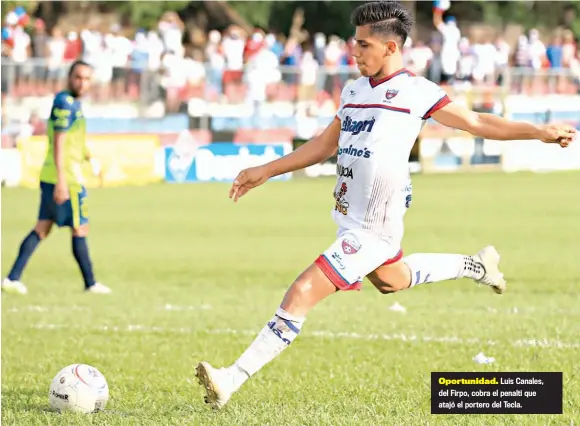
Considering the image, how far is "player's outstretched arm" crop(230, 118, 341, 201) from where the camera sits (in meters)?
6.68

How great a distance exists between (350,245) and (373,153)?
1.64ft

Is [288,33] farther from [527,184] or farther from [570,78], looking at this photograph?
[527,184]

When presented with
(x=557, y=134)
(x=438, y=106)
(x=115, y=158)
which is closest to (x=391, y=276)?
(x=438, y=106)

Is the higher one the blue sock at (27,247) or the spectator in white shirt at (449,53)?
the spectator in white shirt at (449,53)

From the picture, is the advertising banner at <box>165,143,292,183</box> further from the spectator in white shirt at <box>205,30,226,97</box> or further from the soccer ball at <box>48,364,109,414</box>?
the soccer ball at <box>48,364,109,414</box>

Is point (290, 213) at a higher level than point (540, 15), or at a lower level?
lower

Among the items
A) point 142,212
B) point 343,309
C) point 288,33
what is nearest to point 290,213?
point 142,212

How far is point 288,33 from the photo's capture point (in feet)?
144

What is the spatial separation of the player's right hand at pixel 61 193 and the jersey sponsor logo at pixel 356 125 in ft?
17.4

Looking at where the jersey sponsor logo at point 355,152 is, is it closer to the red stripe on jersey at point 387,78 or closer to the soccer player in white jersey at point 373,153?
the soccer player in white jersey at point 373,153

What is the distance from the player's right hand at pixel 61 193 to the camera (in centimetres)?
1137

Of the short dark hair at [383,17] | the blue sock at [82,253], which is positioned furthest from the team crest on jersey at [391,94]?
the blue sock at [82,253]

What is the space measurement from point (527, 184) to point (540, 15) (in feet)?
71.5

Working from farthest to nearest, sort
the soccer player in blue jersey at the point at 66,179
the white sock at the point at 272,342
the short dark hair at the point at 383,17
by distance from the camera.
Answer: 1. the soccer player in blue jersey at the point at 66,179
2. the short dark hair at the point at 383,17
3. the white sock at the point at 272,342
